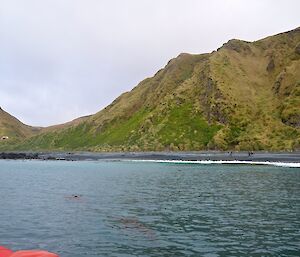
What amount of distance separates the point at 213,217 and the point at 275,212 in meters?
7.66

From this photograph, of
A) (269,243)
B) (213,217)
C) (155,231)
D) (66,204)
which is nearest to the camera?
(269,243)

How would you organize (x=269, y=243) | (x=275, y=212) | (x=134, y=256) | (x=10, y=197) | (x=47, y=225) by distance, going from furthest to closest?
1. (x=10, y=197)
2. (x=275, y=212)
3. (x=47, y=225)
4. (x=269, y=243)
5. (x=134, y=256)

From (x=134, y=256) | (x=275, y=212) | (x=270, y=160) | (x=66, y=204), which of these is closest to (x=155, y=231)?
(x=134, y=256)

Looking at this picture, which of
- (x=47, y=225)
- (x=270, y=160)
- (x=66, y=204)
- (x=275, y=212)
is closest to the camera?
(x=47, y=225)

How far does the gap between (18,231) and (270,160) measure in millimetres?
147108

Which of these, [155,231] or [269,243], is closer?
[269,243]

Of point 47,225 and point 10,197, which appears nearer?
point 47,225

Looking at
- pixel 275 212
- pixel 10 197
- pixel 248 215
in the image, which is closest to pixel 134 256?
pixel 248 215

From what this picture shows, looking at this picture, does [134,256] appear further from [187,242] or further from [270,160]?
[270,160]

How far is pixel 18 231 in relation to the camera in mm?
33812

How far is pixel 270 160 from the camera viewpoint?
168250 mm

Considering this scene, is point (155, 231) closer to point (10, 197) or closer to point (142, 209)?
point (142, 209)

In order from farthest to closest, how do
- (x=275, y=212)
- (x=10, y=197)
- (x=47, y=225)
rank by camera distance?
(x=10, y=197)
(x=275, y=212)
(x=47, y=225)

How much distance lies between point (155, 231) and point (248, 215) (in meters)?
12.7
